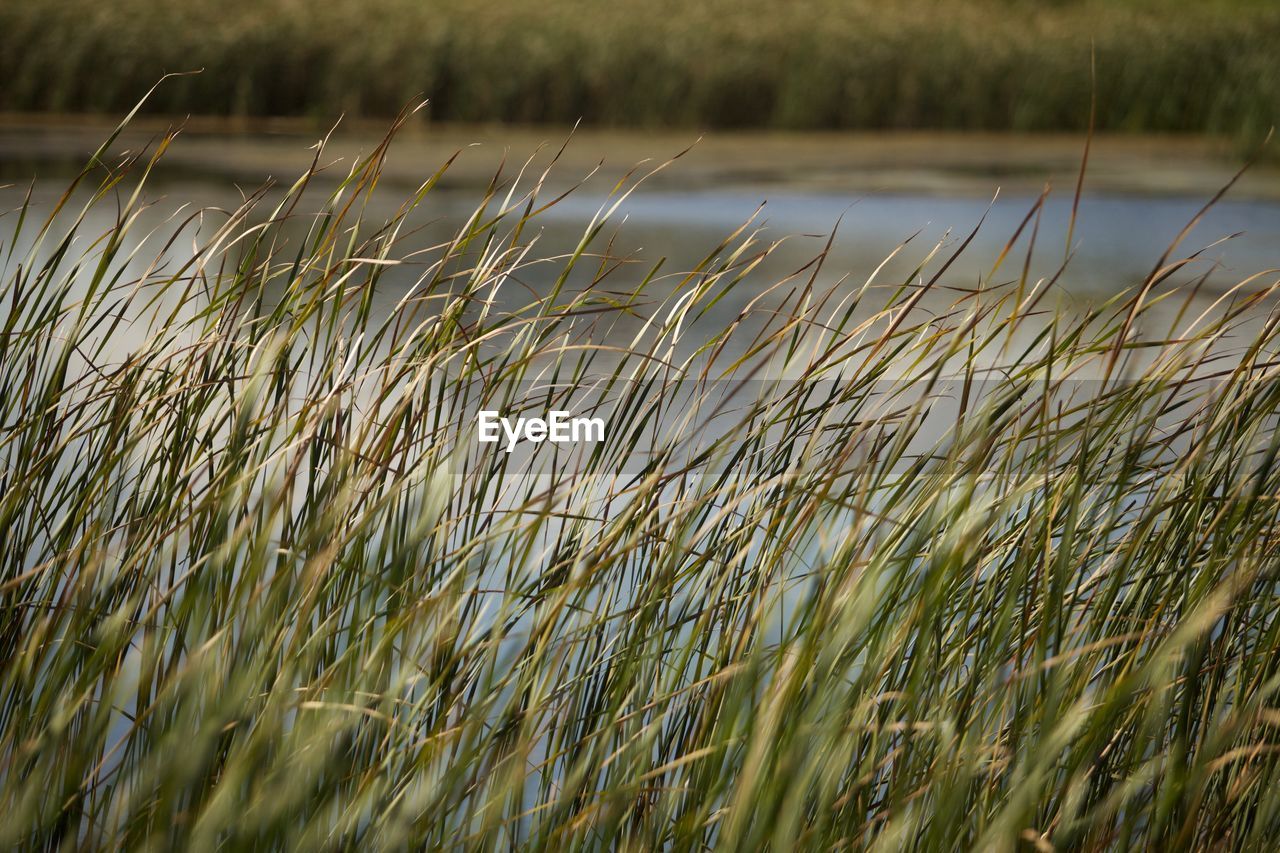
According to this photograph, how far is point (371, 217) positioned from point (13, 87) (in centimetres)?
173

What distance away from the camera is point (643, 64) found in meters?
5.61

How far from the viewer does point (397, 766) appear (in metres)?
0.73

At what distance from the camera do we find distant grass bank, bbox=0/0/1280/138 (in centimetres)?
483

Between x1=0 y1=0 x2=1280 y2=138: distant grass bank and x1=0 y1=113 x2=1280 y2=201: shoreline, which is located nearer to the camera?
x1=0 y1=113 x2=1280 y2=201: shoreline

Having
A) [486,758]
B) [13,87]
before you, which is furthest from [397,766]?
[13,87]

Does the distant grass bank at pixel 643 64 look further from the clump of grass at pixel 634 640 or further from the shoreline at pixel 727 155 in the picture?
the clump of grass at pixel 634 640

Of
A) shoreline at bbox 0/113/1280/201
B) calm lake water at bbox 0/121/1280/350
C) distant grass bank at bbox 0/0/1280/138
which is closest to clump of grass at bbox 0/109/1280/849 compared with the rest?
calm lake water at bbox 0/121/1280/350

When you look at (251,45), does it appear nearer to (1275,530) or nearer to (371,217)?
(371,217)

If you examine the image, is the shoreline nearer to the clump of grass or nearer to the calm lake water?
the calm lake water

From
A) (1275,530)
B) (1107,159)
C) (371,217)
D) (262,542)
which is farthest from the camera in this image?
(1107,159)

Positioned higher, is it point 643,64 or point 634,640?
point 643,64

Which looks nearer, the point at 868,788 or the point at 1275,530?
the point at 868,788

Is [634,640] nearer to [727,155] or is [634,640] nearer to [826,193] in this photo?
[826,193]

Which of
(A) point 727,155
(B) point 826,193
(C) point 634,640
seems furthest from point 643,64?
(C) point 634,640
